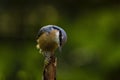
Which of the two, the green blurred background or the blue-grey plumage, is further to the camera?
the green blurred background

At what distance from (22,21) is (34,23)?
62 millimetres

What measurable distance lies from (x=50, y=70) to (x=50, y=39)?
0.03m

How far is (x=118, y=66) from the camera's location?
4.66 feet

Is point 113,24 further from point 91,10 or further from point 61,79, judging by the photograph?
point 61,79

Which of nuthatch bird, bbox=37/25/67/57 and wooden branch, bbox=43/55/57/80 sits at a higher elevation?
nuthatch bird, bbox=37/25/67/57

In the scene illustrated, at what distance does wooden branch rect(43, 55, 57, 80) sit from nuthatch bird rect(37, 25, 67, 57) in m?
0.01

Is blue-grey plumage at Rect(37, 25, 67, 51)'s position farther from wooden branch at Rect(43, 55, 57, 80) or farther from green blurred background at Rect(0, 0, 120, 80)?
green blurred background at Rect(0, 0, 120, 80)

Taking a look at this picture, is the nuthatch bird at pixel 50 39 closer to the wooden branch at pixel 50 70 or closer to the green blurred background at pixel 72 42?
the wooden branch at pixel 50 70

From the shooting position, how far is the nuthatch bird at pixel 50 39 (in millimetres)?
370

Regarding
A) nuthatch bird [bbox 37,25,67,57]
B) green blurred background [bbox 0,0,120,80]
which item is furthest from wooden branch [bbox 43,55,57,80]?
green blurred background [bbox 0,0,120,80]

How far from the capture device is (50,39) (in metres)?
0.37

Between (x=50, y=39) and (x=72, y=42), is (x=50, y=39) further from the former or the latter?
(x=72, y=42)

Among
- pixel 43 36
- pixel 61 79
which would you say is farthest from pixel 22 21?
pixel 43 36

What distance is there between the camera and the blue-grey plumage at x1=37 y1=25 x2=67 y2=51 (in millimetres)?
370
